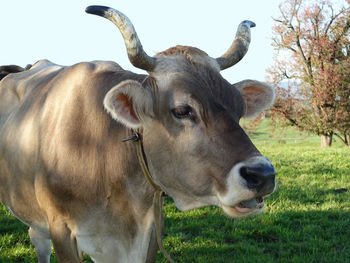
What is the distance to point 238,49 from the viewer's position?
10.7 feet

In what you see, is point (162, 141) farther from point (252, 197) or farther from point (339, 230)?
point (339, 230)

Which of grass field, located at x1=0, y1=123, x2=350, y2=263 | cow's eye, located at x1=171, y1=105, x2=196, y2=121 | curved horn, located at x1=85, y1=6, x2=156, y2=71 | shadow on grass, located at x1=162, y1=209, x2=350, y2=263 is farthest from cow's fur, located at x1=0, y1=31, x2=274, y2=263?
shadow on grass, located at x1=162, y1=209, x2=350, y2=263

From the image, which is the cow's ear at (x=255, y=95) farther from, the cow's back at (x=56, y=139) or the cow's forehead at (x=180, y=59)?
the cow's back at (x=56, y=139)

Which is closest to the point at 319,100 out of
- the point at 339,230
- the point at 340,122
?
the point at 340,122

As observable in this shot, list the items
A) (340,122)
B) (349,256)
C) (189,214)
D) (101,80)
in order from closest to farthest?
(101,80) → (349,256) → (189,214) → (340,122)

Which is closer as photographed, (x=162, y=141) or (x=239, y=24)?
(x=162, y=141)

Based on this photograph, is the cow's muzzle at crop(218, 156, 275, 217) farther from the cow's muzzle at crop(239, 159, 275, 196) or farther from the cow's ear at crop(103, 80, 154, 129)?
the cow's ear at crop(103, 80, 154, 129)

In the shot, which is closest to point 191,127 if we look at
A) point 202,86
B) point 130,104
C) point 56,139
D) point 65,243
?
Answer: point 202,86

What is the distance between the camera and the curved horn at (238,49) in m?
3.19

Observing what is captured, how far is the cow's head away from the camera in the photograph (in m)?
2.39

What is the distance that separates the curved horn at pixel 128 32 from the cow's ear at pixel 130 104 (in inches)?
8.9

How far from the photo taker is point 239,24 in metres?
3.49

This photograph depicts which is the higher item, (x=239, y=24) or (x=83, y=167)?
(x=239, y=24)

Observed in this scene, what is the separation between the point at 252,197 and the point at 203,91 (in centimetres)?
78
